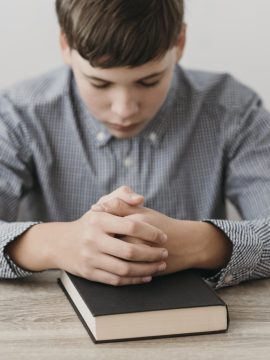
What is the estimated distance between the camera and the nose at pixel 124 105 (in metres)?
1.24

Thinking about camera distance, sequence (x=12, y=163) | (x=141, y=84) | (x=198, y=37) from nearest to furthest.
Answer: (x=141, y=84) → (x=12, y=163) → (x=198, y=37)

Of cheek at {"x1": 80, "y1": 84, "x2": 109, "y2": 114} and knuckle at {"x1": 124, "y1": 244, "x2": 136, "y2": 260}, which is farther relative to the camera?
cheek at {"x1": 80, "y1": 84, "x2": 109, "y2": 114}

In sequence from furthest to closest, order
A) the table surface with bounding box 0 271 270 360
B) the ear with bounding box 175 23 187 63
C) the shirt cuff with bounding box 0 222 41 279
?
the ear with bounding box 175 23 187 63, the shirt cuff with bounding box 0 222 41 279, the table surface with bounding box 0 271 270 360

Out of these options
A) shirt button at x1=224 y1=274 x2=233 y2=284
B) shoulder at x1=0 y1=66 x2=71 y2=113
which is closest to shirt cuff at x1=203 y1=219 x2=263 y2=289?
shirt button at x1=224 y1=274 x2=233 y2=284

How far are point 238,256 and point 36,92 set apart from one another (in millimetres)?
565

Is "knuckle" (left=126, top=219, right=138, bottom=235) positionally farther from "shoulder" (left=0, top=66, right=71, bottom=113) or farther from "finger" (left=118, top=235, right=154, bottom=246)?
"shoulder" (left=0, top=66, right=71, bottom=113)

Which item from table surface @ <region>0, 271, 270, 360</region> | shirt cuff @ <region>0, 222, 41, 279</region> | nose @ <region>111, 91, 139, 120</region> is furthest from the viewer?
nose @ <region>111, 91, 139, 120</region>

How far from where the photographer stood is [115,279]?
103cm

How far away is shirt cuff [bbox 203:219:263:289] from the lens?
1129 mm

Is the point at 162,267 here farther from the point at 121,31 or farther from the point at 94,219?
the point at 121,31

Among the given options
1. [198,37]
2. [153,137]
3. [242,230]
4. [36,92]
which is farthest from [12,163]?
[198,37]

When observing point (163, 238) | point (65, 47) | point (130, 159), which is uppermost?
point (65, 47)

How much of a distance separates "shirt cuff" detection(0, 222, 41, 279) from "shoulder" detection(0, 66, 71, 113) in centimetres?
35

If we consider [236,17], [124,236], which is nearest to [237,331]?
[124,236]
